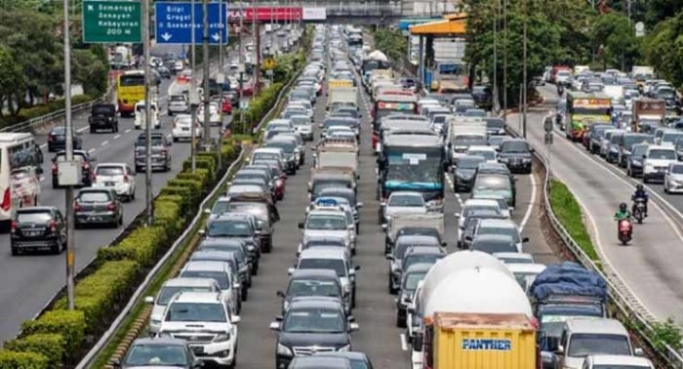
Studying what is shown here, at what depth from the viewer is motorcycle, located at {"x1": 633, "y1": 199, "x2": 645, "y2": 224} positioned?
65938 mm

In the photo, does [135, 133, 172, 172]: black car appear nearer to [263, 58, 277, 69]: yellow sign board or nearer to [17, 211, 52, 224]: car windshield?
[17, 211, 52, 224]: car windshield

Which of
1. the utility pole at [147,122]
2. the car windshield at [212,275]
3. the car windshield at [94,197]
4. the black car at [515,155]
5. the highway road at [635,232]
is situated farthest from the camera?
the black car at [515,155]

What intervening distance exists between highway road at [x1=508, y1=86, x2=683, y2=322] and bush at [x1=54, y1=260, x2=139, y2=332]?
39.5ft

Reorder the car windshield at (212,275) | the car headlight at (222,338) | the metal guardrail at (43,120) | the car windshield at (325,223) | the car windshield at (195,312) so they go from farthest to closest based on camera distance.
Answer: the metal guardrail at (43,120)
the car windshield at (325,223)
the car windshield at (212,275)
the car windshield at (195,312)
the car headlight at (222,338)

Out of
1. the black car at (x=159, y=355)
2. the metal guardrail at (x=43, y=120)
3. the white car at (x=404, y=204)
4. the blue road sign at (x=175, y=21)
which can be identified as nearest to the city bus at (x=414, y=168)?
the white car at (x=404, y=204)

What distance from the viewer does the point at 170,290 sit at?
39.9m

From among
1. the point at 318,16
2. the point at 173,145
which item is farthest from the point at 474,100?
the point at 318,16

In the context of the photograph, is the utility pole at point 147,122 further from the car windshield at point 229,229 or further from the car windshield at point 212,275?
the car windshield at point 212,275

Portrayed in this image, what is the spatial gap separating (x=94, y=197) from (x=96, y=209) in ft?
1.32

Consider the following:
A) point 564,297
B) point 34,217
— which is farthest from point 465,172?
point 564,297

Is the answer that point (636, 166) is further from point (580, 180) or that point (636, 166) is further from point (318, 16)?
point (318, 16)

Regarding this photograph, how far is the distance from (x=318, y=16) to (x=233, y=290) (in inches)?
5834

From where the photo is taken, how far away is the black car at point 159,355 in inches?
1258

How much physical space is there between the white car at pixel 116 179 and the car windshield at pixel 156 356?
3479 centimetres
